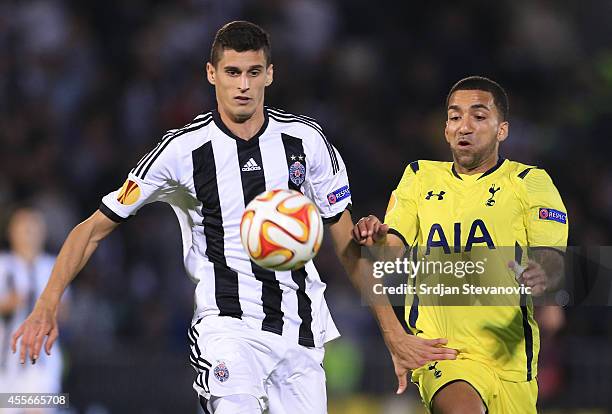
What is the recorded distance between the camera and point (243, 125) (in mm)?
6016

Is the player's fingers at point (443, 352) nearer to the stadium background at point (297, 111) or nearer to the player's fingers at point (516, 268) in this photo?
the player's fingers at point (516, 268)

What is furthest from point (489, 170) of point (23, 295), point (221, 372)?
point (23, 295)

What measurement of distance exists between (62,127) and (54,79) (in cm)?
60

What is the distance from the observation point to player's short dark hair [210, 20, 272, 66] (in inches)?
232

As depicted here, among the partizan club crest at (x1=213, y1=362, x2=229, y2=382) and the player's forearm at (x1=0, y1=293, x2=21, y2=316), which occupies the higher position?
the player's forearm at (x1=0, y1=293, x2=21, y2=316)

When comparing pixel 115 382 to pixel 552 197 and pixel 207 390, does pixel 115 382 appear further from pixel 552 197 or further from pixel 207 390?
pixel 552 197

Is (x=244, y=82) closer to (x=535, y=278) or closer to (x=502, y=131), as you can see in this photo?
(x=502, y=131)

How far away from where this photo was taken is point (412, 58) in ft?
43.2

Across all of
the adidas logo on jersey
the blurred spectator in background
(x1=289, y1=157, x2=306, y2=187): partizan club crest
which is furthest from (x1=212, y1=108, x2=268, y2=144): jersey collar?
the blurred spectator in background

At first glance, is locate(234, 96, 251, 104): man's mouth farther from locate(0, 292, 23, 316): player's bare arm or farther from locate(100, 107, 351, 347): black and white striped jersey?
locate(0, 292, 23, 316): player's bare arm

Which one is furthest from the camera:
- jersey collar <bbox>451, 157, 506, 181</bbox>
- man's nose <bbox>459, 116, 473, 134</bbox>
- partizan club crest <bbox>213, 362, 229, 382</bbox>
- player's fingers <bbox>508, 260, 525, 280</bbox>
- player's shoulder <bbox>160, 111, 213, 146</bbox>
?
jersey collar <bbox>451, 157, 506, 181</bbox>

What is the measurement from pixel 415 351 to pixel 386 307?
0.33 m

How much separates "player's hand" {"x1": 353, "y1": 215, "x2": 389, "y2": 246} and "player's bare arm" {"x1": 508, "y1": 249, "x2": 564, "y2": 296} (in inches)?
27.5

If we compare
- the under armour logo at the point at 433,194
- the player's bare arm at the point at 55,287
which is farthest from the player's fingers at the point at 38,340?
the under armour logo at the point at 433,194
